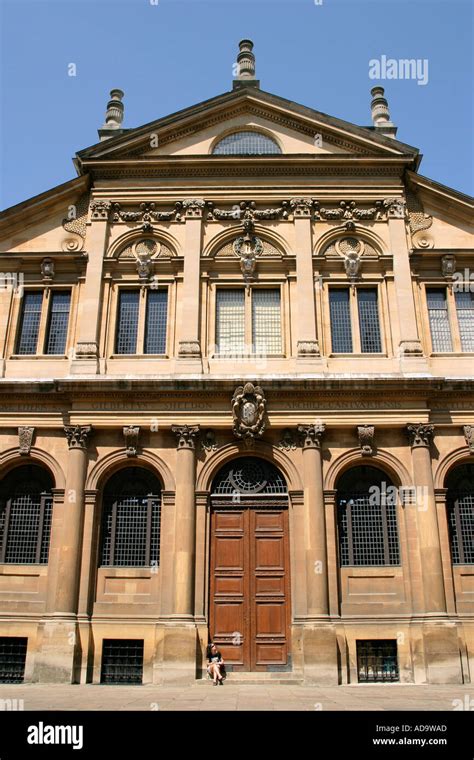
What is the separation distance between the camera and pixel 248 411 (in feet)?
71.7

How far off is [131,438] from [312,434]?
19.0 feet

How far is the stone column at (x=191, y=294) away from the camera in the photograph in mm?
22953

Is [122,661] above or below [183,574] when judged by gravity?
below

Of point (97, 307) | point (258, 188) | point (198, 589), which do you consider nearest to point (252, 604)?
point (198, 589)

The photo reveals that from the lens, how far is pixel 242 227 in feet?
82.0

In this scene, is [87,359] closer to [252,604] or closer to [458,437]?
[252,604]

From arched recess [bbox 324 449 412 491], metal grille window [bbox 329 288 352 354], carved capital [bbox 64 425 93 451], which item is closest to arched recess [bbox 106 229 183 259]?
metal grille window [bbox 329 288 352 354]

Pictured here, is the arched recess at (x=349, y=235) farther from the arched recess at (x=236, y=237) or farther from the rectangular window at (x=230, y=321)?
the rectangular window at (x=230, y=321)

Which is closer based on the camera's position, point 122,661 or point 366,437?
point 122,661

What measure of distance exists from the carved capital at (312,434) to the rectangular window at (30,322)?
9.96 meters

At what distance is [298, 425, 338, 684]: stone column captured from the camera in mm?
19406

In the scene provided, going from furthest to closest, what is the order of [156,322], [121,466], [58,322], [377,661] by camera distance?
[58,322]
[156,322]
[121,466]
[377,661]

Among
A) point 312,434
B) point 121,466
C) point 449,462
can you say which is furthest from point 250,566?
point 449,462

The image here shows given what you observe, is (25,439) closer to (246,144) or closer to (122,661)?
(122,661)
